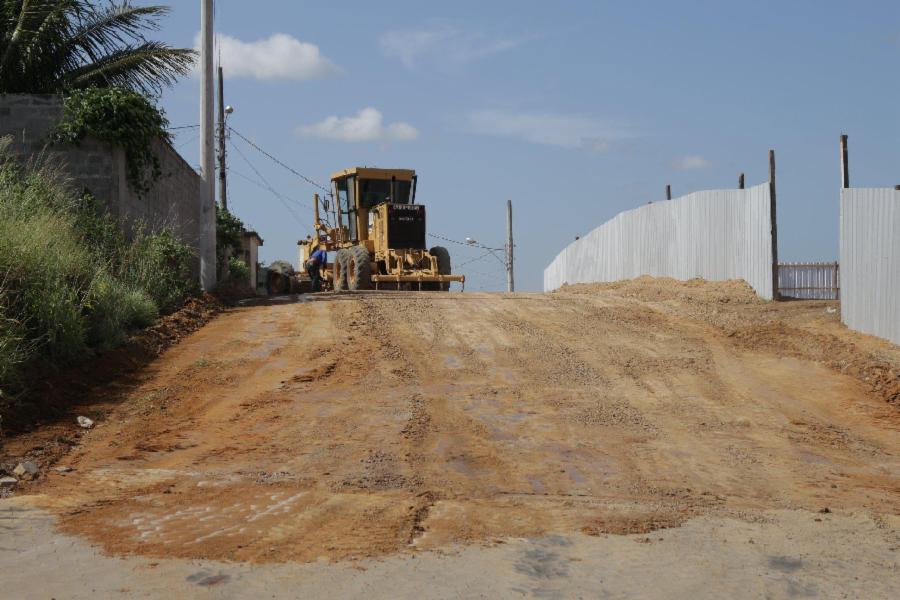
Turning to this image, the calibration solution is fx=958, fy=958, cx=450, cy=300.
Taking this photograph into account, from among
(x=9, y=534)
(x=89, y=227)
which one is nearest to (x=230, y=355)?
(x=89, y=227)

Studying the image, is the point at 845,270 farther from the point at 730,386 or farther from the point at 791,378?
the point at 730,386

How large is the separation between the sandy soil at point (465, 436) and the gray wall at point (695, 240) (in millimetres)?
4991

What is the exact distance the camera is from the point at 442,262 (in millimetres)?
25906

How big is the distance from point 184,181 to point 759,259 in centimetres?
1201

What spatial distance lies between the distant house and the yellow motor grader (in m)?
10.9

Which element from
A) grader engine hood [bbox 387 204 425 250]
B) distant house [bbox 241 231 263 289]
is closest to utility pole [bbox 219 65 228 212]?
distant house [bbox 241 231 263 289]

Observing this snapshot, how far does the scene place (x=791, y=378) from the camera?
11.9 metres

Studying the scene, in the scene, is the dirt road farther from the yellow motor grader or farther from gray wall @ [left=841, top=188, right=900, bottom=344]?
the yellow motor grader

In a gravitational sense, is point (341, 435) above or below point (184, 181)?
below

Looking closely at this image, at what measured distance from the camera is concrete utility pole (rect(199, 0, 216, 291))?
57.3ft

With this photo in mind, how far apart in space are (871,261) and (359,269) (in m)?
13.3

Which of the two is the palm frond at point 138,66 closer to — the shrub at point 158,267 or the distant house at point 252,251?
the shrub at point 158,267

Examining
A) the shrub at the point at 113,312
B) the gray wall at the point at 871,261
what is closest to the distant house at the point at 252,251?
the shrub at the point at 113,312

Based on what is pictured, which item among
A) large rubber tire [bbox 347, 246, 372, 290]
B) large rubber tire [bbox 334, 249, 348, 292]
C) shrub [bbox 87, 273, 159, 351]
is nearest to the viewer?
shrub [bbox 87, 273, 159, 351]
